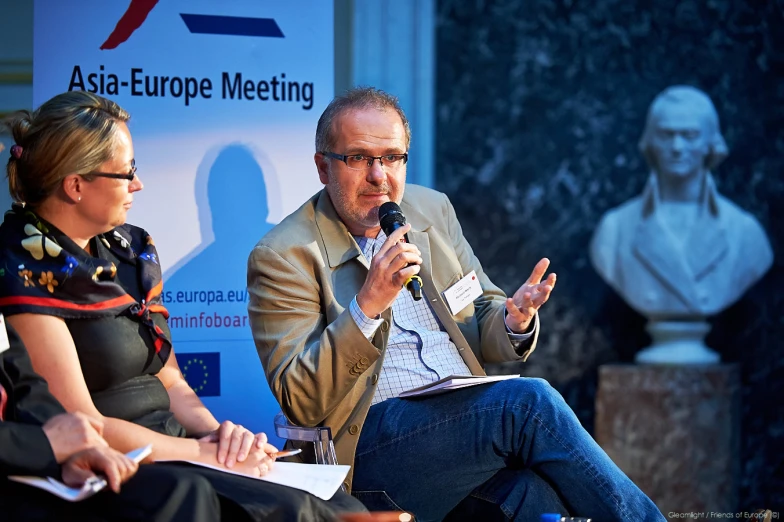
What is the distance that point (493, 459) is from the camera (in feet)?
7.63

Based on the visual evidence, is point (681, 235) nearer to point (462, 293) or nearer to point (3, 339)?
point (462, 293)

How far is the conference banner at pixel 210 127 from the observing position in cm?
293

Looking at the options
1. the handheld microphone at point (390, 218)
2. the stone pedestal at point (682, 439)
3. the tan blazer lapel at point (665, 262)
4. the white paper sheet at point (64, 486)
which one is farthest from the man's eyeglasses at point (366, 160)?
the stone pedestal at point (682, 439)

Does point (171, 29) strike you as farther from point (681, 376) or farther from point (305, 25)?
point (681, 376)

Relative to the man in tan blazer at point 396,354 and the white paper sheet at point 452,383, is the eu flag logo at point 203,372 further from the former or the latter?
the white paper sheet at point 452,383

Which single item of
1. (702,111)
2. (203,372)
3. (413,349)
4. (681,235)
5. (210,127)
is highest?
(702,111)

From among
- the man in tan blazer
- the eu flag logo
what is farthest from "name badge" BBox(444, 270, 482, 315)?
the eu flag logo

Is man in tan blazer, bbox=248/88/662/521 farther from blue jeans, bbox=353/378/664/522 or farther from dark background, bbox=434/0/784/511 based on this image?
dark background, bbox=434/0/784/511

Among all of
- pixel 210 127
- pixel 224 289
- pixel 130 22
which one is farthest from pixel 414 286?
pixel 130 22

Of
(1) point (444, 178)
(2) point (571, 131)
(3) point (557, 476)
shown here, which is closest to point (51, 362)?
(3) point (557, 476)

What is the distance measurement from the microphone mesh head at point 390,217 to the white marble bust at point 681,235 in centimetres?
212

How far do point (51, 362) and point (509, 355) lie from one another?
124 cm

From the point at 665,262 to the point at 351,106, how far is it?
2134 mm

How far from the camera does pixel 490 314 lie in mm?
2764
